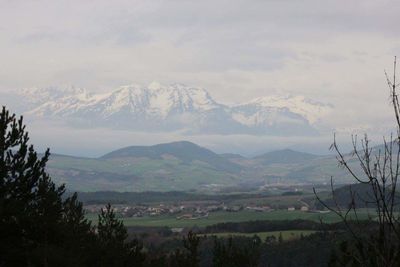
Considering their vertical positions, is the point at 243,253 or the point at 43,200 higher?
the point at 43,200

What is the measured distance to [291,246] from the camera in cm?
13550

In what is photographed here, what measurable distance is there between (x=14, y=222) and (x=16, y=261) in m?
1.68

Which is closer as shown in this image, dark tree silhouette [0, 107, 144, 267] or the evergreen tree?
dark tree silhouette [0, 107, 144, 267]

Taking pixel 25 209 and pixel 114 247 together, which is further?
pixel 114 247

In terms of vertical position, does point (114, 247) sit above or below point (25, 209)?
below

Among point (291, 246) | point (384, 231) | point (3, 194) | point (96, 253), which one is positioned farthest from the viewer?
point (291, 246)

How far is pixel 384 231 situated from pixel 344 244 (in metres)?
13.0

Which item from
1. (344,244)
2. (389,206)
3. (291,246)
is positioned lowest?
(291,246)

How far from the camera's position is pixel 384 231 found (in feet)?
22.2

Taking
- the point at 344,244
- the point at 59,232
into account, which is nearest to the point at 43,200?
the point at 59,232

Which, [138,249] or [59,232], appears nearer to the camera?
[59,232]

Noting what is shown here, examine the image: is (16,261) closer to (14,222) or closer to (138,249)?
(14,222)

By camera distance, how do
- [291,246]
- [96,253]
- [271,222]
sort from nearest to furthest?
[96,253] < [291,246] < [271,222]

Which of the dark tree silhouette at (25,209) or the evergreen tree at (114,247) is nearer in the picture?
the dark tree silhouette at (25,209)
